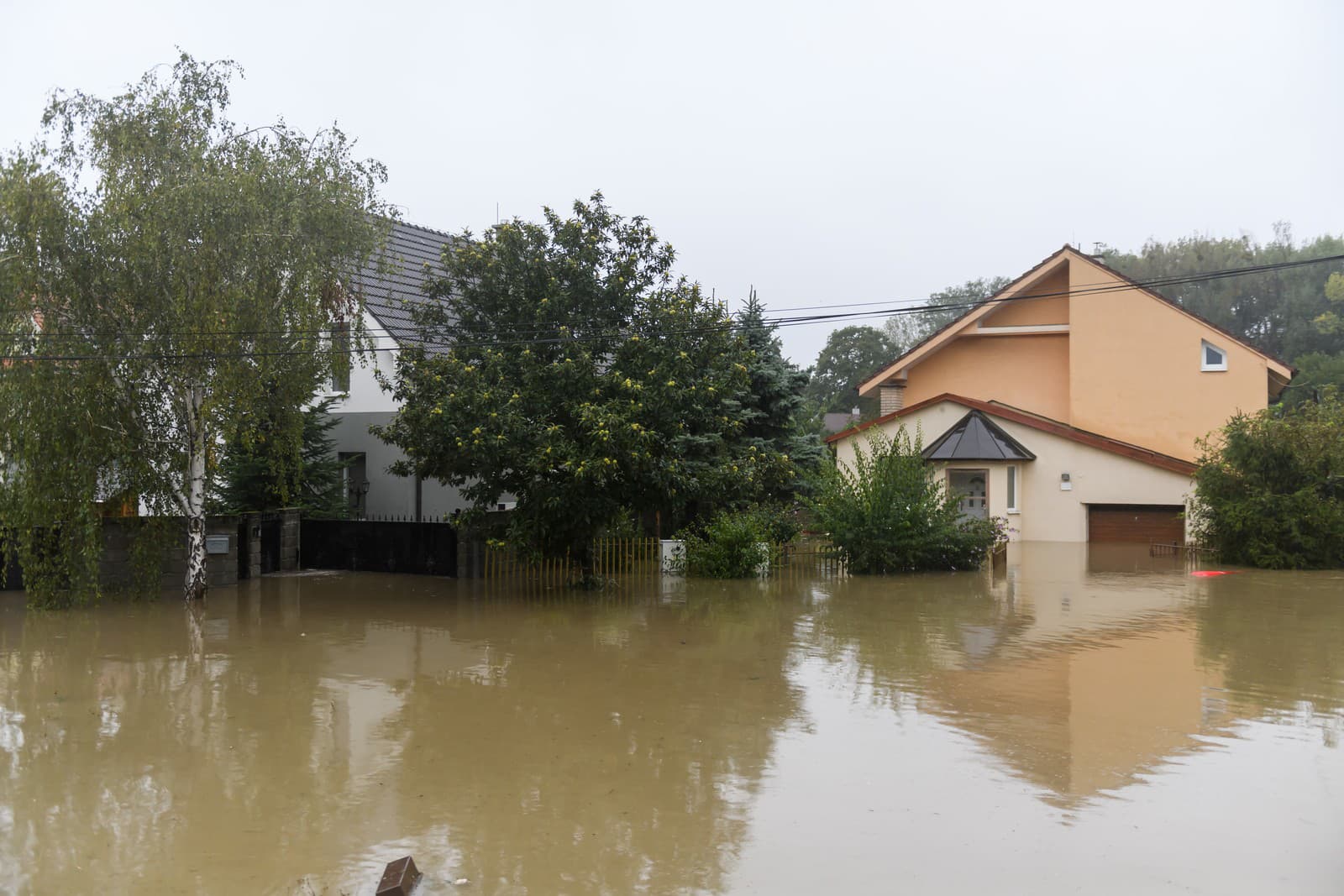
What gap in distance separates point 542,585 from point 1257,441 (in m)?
14.5

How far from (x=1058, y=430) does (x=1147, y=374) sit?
132 inches

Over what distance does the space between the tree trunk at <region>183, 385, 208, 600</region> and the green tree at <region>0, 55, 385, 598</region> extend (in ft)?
0.14

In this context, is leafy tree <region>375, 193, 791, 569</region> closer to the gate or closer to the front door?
the gate

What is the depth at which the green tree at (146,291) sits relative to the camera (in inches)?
581

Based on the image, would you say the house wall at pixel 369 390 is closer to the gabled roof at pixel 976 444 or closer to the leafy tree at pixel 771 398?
the leafy tree at pixel 771 398

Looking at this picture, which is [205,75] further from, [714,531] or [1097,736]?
[1097,736]

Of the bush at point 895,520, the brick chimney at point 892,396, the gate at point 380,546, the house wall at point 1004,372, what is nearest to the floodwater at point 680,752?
the bush at point 895,520

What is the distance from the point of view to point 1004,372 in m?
30.8

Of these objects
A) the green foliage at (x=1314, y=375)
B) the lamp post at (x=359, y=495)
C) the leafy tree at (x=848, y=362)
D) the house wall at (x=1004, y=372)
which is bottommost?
the lamp post at (x=359, y=495)

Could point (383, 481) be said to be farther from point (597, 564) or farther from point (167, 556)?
point (597, 564)

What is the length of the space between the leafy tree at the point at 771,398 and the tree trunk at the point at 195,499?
11.4 m

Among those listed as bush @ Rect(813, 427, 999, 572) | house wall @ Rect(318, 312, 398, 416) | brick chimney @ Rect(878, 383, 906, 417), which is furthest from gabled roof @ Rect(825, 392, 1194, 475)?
house wall @ Rect(318, 312, 398, 416)

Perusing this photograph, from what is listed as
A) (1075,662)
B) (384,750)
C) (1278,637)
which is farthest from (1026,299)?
(384,750)

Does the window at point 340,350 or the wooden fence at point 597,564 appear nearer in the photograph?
the window at point 340,350
